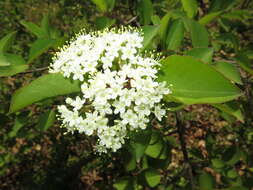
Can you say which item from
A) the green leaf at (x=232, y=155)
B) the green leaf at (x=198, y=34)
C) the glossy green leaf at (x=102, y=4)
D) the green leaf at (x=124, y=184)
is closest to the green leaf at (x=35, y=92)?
the glossy green leaf at (x=102, y=4)

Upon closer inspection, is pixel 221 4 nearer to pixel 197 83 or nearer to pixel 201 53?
pixel 201 53

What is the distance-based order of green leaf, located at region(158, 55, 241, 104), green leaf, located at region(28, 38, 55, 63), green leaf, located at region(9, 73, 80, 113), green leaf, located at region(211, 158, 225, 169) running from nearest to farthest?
green leaf, located at region(158, 55, 241, 104)
green leaf, located at region(9, 73, 80, 113)
green leaf, located at region(28, 38, 55, 63)
green leaf, located at region(211, 158, 225, 169)

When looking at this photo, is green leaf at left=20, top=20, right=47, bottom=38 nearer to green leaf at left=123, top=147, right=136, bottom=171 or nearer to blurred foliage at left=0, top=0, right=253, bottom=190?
blurred foliage at left=0, top=0, right=253, bottom=190

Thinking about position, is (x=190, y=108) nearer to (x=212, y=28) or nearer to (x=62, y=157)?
(x=212, y=28)

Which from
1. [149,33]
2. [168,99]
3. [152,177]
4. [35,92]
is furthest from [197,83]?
[152,177]

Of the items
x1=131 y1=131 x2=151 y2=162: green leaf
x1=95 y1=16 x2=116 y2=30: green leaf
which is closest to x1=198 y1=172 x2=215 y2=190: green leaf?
x1=131 y1=131 x2=151 y2=162: green leaf

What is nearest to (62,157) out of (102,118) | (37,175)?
(37,175)
